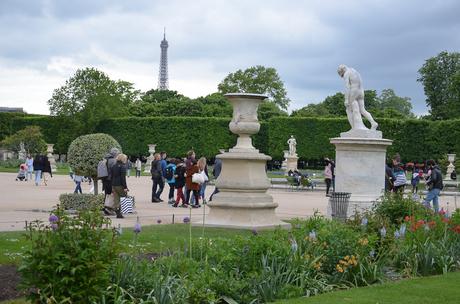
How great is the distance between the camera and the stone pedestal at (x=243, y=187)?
→ 13227 millimetres

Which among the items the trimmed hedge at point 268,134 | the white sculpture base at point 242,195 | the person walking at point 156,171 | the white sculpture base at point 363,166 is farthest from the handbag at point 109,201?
the trimmed hedge at point 268,134

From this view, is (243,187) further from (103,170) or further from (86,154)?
(86,154)

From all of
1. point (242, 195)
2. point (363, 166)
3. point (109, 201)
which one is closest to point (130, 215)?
point (109, 201)

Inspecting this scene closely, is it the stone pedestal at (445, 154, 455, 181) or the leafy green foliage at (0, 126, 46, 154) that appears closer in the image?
the stone pedestal at (445, 154, 455, 181)

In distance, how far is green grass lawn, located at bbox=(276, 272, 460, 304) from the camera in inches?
267

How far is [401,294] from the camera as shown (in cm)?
716

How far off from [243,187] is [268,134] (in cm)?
4111

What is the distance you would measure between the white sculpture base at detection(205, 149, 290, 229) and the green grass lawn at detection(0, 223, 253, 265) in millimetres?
553

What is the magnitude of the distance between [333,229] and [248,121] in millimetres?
5452

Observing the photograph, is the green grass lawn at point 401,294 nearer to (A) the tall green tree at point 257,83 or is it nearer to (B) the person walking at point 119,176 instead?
(B) the person walking at point 119,176

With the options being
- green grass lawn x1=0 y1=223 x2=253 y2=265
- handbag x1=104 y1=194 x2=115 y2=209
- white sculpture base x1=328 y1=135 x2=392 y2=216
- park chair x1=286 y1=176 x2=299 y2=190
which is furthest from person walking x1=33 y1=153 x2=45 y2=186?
green grass lawn x1=0 y1=223 x2=253 y2=265

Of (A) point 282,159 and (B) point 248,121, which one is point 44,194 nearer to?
(B) point 248,121

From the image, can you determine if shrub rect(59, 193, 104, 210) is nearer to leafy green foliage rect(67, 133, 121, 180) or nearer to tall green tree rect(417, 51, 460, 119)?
leafy green foliage rect(67, 133, 121, 180)

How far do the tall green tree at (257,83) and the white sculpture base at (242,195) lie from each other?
68.1 meters
